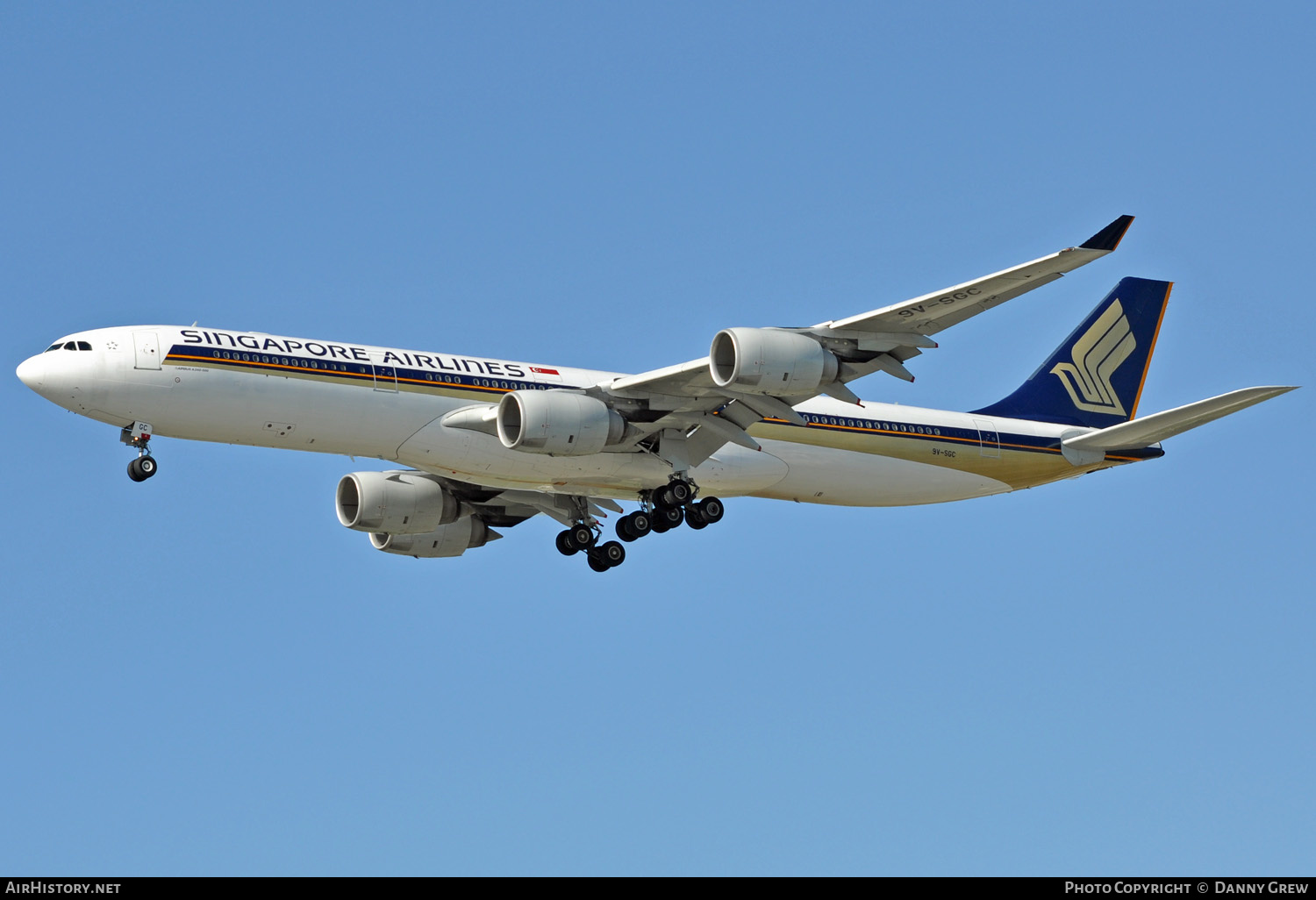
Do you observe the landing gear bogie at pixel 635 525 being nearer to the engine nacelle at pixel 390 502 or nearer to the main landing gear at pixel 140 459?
the engine nacelle at pixel 390 502

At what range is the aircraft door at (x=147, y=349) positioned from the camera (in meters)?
36.9

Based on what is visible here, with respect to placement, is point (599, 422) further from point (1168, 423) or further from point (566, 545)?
point (1168, 423)

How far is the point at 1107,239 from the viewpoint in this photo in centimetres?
3253

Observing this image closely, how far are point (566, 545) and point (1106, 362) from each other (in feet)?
58.3

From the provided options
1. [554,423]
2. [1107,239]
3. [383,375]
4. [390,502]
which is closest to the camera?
[1107,239]

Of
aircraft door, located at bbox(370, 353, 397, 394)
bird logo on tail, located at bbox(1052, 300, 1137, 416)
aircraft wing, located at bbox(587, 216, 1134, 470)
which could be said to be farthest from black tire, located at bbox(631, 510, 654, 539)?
bird logo on tail, located at bbox(1052, 300, 1137, 416)

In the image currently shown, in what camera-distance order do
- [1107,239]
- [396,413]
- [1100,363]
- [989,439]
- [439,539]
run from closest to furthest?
[1107,239], [396,413], [989,439], [439,539], [1100,363]

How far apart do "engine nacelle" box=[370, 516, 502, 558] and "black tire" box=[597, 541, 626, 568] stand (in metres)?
4.61

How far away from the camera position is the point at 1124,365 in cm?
4944

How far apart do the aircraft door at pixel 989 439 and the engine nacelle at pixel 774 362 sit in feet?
33.6

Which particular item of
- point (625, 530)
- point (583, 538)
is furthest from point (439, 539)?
point (625, 530)

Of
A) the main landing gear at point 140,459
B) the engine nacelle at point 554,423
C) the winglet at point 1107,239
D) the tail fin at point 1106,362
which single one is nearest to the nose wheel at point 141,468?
the main landing gear at point 140,459
